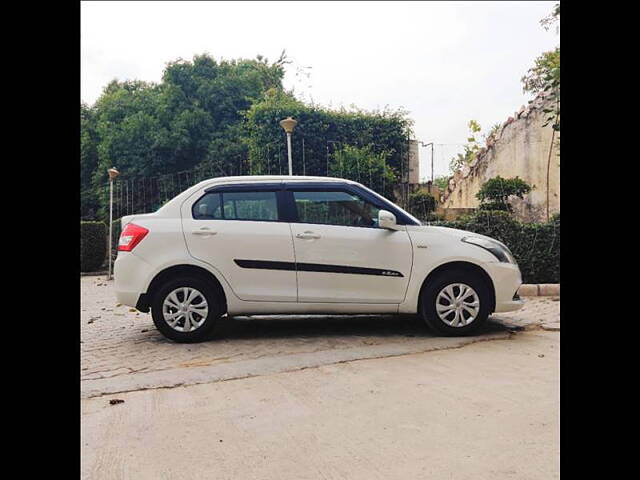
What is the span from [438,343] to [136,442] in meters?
3.35

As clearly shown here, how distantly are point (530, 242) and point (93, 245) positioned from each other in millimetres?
14298

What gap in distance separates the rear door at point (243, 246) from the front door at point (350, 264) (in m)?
0.14

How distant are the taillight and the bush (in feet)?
45.8

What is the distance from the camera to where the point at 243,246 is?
19.8ft

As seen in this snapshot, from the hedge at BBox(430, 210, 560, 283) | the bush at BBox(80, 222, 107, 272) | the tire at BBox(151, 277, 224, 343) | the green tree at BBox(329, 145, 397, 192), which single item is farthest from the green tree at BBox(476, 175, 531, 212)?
the bush at BBox(80, 222, 107, 272)

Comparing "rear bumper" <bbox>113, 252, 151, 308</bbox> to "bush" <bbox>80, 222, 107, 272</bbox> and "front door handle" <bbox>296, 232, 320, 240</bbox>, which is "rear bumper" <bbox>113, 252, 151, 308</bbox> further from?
"bush" <bbox>80, 222, 107, 272</bbox>

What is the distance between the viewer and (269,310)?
6.12 m

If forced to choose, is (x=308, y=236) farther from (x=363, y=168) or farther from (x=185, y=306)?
(x=363, y=168)

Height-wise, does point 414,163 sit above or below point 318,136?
below

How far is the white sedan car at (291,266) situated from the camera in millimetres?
5938

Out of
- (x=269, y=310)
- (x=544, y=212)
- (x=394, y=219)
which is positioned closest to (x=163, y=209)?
(x=269, y=310)

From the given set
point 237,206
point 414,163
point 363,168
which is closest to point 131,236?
point 237,206

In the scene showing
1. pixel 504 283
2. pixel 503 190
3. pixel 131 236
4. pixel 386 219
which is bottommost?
pixel 504 283
